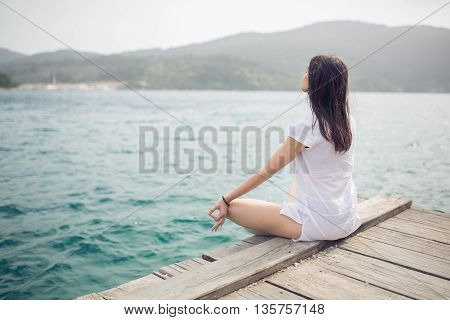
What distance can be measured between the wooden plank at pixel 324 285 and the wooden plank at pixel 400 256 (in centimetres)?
50

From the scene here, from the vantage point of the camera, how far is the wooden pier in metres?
2.39

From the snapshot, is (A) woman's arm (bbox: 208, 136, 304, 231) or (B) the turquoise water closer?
(A) woman's arm (bbox: 208, 136, 304, 231)

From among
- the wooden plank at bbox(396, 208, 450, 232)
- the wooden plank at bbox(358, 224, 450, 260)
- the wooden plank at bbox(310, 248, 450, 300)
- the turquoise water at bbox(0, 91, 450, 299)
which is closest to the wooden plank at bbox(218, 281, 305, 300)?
the wooden plank at bbox(310, 248, 450, 300)

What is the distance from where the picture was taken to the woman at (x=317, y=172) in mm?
2773

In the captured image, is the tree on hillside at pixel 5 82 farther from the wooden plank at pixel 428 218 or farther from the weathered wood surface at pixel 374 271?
the weathered wood surface at pixel 374 271

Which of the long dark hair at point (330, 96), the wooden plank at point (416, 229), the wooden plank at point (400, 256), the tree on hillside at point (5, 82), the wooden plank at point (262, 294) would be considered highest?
the tree on hillside at point (5, 82)

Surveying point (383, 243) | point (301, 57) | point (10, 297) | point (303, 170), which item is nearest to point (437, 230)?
point (383, 243)

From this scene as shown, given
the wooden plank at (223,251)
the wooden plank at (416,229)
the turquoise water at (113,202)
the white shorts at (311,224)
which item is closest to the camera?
the white shorts at (311,224)

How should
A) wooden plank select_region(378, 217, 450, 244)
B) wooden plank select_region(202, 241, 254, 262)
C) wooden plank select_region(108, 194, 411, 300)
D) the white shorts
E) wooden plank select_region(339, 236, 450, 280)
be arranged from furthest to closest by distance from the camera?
1. wooden plank select_region(378, 217, 450, 244)
2. wooden plank select_region(202, 241, 254, 262)
3. the white shorts
4. wooden plank select_region(339, 236, 450, 280)
5. wooden plank select_region(108, 194, 411, 300)

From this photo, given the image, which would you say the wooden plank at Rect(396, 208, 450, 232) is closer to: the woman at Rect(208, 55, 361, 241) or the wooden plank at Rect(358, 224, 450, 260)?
the wooden plank at Rect(358, 224, 450, 260)

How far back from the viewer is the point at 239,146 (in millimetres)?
20625

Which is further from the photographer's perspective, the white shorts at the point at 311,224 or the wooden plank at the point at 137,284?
the white shorts at the point at 311,224

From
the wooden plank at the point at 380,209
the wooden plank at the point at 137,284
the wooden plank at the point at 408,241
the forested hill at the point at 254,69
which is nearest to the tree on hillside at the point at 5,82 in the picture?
the forested hill at the point at 254,69

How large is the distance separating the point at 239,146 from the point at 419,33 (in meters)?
74.3
